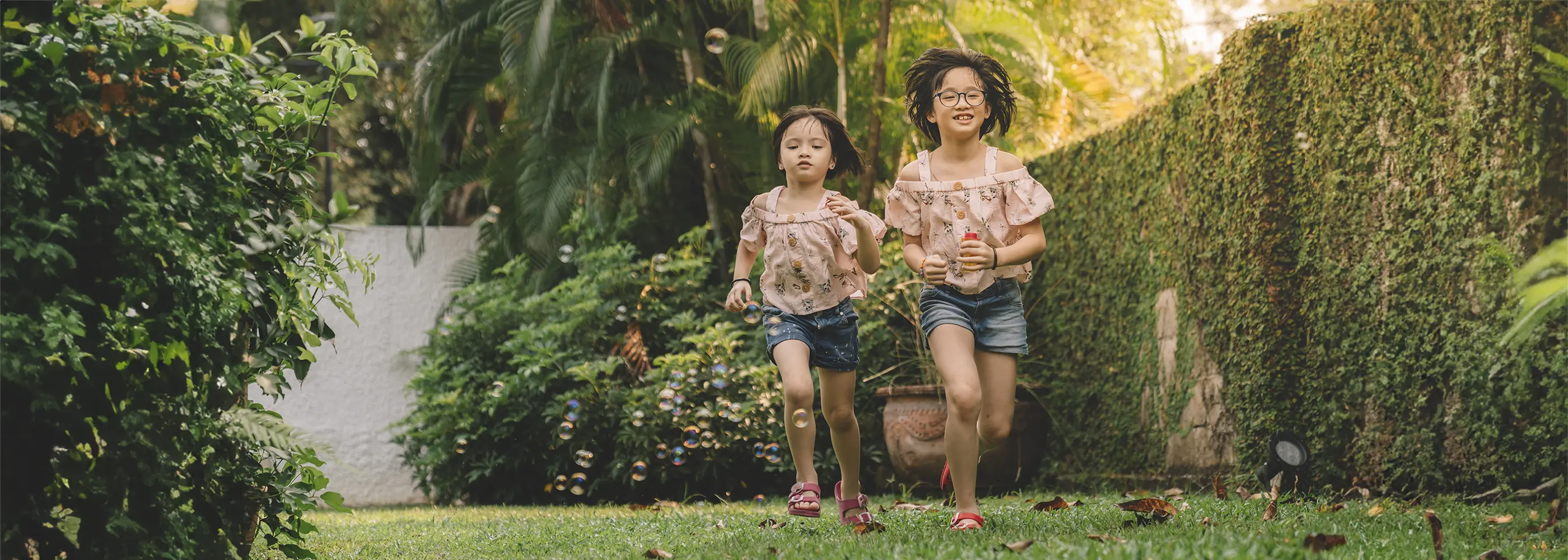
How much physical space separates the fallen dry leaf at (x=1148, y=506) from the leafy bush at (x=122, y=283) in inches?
104

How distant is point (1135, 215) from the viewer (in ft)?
21.8

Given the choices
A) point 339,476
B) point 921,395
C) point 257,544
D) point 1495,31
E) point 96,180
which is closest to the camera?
point 96,180

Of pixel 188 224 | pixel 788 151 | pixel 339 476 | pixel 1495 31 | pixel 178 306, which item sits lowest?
pixel 339 476

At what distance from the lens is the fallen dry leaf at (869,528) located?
3.99m

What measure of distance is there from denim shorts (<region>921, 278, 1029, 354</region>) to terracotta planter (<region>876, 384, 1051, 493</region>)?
2657 millimetres

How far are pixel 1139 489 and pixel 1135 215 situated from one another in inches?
59.0

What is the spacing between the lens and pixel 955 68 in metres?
4.23

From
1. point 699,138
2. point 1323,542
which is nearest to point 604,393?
point 699,138

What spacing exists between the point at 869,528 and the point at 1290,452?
2.15 m

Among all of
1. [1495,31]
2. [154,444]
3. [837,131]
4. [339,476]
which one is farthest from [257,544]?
[339,476]

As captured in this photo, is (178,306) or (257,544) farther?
(257,544)

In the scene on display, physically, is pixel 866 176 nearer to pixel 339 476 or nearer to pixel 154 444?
pixel 339 476

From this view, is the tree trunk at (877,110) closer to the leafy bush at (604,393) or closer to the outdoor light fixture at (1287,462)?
the leafy bush at (604,393)

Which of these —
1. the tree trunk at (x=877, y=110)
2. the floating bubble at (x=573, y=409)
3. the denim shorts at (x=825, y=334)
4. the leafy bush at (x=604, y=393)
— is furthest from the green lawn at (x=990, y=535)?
the tree trunk at (x=877, y=110)
